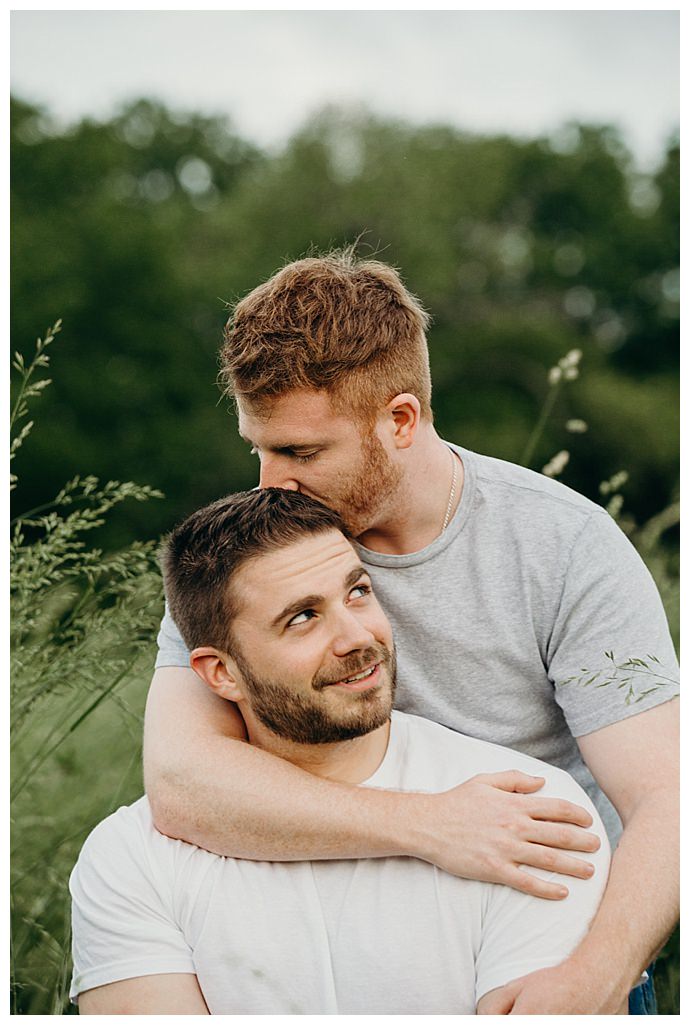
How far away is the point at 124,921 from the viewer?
2031 millimetres

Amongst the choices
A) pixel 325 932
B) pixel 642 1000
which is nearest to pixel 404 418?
Result: pixel 325 932

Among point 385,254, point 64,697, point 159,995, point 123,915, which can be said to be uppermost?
point 385,254

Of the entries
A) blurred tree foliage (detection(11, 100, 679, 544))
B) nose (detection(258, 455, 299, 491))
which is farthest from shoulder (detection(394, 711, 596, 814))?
blurred tree foliage (detection(11, 100, 679, 544))

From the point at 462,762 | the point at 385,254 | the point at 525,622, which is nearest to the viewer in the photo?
the point at 462,762

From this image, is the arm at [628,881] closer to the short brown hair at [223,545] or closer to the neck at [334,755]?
the neck at [334,755]

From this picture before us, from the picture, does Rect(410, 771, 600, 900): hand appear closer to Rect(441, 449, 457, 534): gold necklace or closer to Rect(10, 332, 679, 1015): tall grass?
Rect(441, 449, 457, 534): gold necklace

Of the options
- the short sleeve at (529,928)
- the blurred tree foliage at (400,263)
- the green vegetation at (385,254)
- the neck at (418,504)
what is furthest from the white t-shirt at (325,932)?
the blurred tree foliage at (400,263)

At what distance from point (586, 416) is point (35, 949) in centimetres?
1634

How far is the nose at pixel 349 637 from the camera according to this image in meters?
2.12

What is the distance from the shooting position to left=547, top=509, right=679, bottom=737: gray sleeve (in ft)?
7.29

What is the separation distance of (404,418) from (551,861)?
1.00 m

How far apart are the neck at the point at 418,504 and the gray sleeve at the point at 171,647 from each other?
1.56 ft

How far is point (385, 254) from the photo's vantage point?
14406mm

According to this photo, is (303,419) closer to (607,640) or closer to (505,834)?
(607,640)
